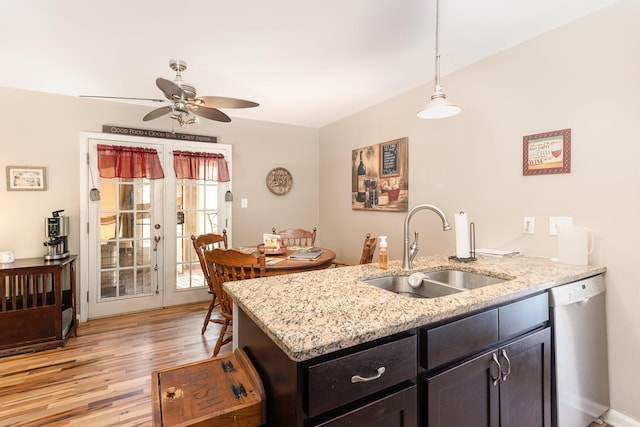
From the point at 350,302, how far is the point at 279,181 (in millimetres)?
3347

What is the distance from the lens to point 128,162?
339cm

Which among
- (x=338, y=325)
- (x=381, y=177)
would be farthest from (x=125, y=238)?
(x=338, y=325)

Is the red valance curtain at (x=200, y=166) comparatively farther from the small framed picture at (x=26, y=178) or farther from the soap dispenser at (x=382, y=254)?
the soap dispenser at (x=382, y=254)

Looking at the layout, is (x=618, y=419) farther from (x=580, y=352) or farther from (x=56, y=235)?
(x=56, y=235)

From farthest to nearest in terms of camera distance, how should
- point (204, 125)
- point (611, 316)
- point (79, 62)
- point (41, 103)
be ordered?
point (204, 125)
point (41, 103)
point (79, 62)
point (611, 316)

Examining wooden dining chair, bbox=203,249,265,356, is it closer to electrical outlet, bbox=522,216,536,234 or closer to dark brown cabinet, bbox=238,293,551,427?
dark brown cabinet, bbox=238,293,551,427

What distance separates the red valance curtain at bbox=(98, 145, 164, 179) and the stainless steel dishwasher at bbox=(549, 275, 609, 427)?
3.73 m

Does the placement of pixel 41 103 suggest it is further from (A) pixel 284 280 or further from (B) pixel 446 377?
(B) pixel 446 377

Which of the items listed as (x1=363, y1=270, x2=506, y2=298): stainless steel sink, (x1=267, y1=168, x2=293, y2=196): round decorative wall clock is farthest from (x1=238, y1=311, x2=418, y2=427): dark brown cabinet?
(x1=267, y1=168, x2=293, y2=196): round decorative wall clock

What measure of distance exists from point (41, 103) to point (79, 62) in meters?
1.04

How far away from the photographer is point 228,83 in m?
2.89

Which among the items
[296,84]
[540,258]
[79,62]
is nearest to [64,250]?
[79,62]

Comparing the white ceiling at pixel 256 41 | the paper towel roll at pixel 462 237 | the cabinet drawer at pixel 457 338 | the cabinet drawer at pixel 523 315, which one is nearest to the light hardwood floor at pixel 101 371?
the cabinet drawer at pixel 457 338

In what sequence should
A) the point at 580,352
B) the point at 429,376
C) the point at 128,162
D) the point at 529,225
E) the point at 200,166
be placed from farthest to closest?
the point at 200,166 < the point at 128,162 < the point at 529,225 < the point at 580,352 < the point at 429,376
